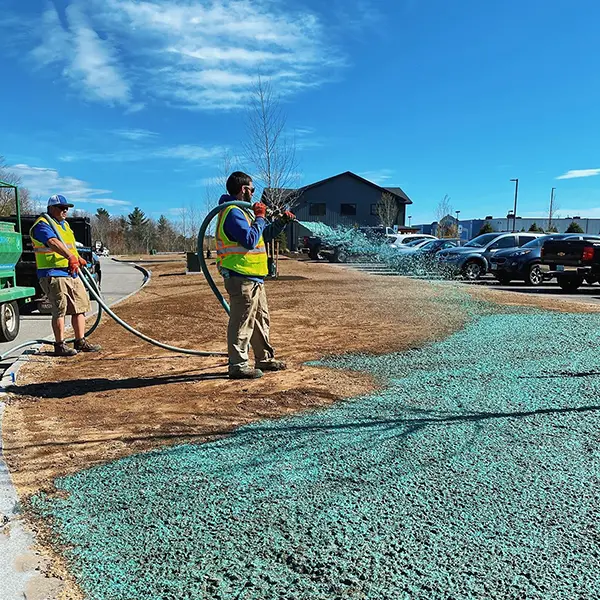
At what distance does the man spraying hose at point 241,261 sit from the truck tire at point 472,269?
15139 mm

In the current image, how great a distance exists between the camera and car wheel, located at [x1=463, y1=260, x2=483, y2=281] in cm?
1923

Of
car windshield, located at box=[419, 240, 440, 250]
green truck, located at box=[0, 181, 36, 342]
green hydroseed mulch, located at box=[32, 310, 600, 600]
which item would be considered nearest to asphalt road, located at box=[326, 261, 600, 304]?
car windshield, located at box=[419, 240, 440, 250]

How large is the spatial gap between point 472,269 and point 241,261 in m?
15.7

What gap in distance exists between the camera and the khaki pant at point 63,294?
658 cm

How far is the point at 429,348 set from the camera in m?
6.45

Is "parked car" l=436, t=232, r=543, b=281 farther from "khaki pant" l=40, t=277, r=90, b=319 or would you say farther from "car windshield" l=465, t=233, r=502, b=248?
"khaki pant" l=40, t=277, r=90, b=319

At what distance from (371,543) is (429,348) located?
167 inches

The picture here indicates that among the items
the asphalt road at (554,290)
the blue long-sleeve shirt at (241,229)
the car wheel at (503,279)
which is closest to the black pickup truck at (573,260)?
the asphalt road at (554,290)

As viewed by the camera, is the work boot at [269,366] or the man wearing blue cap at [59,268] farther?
the man wearing blue cap at [59,268]

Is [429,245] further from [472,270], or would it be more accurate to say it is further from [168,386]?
[168,386]

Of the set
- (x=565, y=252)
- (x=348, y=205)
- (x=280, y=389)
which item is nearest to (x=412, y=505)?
(x=280, y=389)

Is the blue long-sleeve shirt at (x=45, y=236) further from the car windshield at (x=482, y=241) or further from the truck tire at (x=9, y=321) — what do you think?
the car windshield at (x=482, y=241)

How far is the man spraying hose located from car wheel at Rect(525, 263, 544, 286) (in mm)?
14202

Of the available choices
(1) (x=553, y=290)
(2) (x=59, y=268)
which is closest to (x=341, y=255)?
(1) (x=553, y=290)
